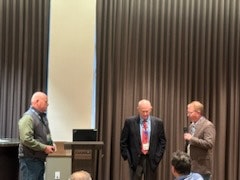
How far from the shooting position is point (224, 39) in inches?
274

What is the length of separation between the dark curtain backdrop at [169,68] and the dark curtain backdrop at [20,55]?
3.13ft

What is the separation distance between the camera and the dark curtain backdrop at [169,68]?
6.75 metres

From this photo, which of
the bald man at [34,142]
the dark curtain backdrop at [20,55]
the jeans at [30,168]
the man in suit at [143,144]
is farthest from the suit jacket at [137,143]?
the dark curtain backdrop at [20,55]

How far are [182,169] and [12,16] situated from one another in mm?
4421

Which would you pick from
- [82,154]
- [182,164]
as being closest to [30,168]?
[82,154]

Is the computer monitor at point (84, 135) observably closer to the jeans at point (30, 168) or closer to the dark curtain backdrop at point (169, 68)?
the jeans at point (30, 168)

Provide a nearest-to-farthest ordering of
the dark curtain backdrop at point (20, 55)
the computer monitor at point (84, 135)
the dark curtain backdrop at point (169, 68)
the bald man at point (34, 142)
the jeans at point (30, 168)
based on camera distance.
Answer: the bald man at point (34, 142) < the jeans at point (30, 168) < the computer monitor at point (84, 135) < the dark curtain backdrop at point (20, 55) < the dark curtain backdrop at point (169, 68)

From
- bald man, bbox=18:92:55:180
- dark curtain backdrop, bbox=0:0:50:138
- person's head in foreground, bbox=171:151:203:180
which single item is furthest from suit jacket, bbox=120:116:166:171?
person's head in foreground, bbox=171:151:203:180

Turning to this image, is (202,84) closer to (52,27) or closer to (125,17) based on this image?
(125,17)

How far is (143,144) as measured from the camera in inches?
223

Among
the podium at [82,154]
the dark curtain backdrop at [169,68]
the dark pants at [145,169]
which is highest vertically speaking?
the dark curtain backdrop at [169,68]

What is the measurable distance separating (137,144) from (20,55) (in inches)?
100

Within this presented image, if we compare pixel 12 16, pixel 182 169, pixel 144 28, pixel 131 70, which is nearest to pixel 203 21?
pixel 144 28

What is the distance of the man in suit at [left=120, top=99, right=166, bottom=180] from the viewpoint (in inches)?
221
